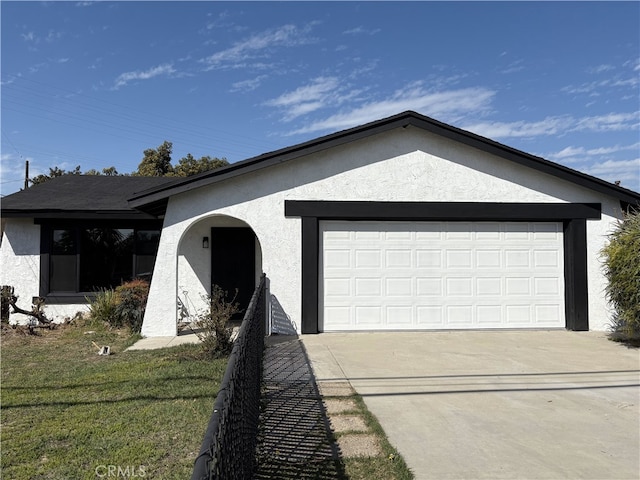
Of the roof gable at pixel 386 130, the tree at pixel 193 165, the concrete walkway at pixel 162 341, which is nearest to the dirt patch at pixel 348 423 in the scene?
the concrete walkway at pixel 162 341

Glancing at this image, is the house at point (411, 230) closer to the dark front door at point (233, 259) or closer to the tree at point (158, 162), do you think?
the dark front door at point (233, 259)

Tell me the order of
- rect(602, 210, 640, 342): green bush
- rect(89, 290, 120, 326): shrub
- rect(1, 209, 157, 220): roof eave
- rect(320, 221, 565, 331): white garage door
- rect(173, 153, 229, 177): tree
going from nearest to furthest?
rect(602, 210, 640, 342): green bush → rect(320, 221, 565, 331): white garage door → rect(89, 290, 120, 326): shrub → rect(1, 209, 157, 220): roof eave → rect(173, 153, 229, 177): tree

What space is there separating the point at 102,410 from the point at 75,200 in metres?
8.49

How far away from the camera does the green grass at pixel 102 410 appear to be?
3727mm

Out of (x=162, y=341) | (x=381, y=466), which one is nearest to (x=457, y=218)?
(x=162, y=341)

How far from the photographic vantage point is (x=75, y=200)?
11.8 meters

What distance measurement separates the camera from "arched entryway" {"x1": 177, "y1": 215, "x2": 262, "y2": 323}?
11.3m

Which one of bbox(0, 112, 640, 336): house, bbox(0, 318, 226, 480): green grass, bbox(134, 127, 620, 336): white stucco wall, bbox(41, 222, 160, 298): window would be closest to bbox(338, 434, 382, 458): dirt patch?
bbox(0, 318, 226, 480): green grass

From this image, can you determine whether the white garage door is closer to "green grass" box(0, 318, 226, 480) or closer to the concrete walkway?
the concrete walkway

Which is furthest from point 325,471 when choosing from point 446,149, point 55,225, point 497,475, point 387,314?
point 55,225

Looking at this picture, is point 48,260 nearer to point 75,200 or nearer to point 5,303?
point 5,303

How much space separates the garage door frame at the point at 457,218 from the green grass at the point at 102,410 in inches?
113

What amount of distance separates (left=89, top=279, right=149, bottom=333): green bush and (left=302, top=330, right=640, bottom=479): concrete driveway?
406 centimetres

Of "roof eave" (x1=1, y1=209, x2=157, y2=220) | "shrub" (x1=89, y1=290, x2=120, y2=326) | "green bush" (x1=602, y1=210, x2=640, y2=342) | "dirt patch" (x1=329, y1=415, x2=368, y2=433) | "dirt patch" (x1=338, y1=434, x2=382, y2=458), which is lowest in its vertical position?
"dirt patch" (x1=338, y1=434, x2=382, y2=458)
